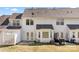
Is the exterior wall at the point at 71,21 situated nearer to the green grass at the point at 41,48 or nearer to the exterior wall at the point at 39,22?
the exterior wall at the point at 39,22

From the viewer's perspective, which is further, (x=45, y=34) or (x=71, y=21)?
(x=45, y=34)

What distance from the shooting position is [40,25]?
11352mm

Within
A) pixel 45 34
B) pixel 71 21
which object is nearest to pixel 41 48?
pixel 45 34

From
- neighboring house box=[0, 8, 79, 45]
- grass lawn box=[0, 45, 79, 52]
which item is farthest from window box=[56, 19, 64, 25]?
grass lawn box=[0, 45, 79, 52]

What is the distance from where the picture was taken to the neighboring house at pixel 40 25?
11.3 meters

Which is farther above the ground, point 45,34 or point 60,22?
point 60,22

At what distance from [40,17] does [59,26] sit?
13.3 inches

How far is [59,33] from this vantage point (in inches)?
447

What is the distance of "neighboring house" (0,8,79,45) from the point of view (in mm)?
11336

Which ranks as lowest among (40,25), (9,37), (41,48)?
(41,48)


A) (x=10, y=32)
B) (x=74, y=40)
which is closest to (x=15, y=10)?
(x=10, y=32)

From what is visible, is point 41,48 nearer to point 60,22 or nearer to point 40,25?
point 40,25

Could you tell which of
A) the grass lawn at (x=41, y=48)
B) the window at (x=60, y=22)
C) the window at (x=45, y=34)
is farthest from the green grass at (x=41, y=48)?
the window at (x=60, y=22)
